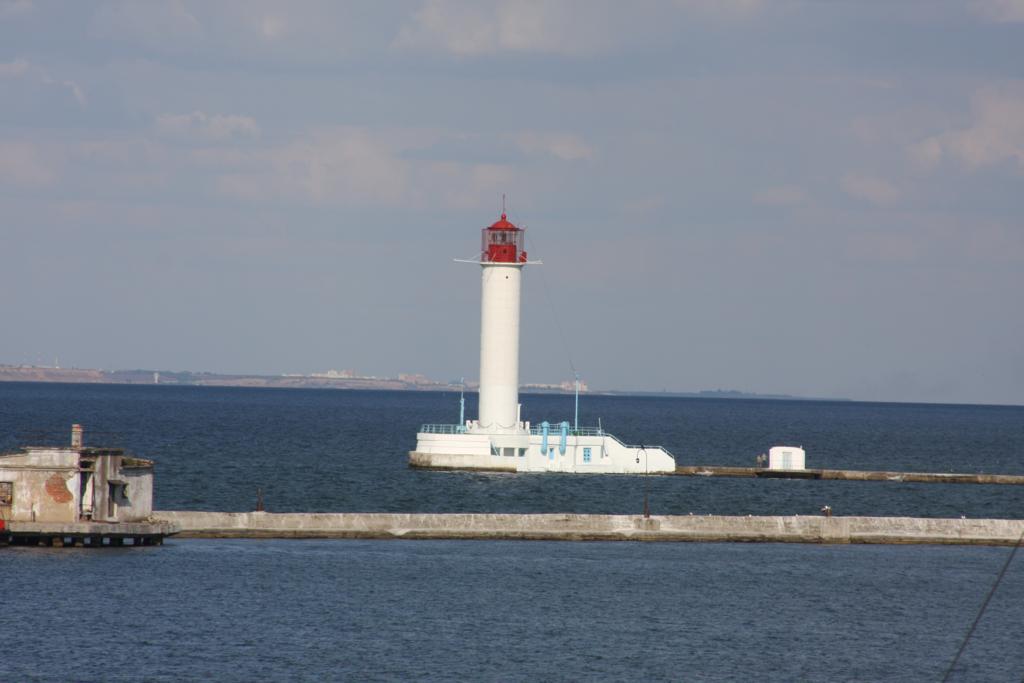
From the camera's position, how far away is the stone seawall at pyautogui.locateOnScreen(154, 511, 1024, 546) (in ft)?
174

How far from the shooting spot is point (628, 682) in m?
33.6

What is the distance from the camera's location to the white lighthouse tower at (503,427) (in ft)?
251

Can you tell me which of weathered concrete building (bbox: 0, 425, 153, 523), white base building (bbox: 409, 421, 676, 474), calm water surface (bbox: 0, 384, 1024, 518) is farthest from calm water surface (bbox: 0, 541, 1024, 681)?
white base building (bbox: 409, 421, 676, 474)

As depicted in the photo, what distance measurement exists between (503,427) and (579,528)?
24170mm

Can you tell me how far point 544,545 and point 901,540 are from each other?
45.6 ft

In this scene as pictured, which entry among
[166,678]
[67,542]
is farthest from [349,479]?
[166,678]

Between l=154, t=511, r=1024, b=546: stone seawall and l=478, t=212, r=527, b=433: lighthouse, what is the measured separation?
23376 millimetres

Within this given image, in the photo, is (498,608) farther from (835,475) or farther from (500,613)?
(835,475)

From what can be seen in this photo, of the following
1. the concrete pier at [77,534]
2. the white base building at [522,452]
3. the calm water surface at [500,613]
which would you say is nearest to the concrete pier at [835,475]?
the white base building at [522,452]

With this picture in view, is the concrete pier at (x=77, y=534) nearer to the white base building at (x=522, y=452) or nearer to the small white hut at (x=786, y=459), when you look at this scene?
the white base building at (x=522, y=452)

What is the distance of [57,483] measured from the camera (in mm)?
47656

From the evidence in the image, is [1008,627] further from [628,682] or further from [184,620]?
[184,620]

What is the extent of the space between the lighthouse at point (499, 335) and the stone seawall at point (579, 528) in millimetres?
23376

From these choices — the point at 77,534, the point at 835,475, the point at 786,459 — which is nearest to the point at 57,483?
the point at 77,534
